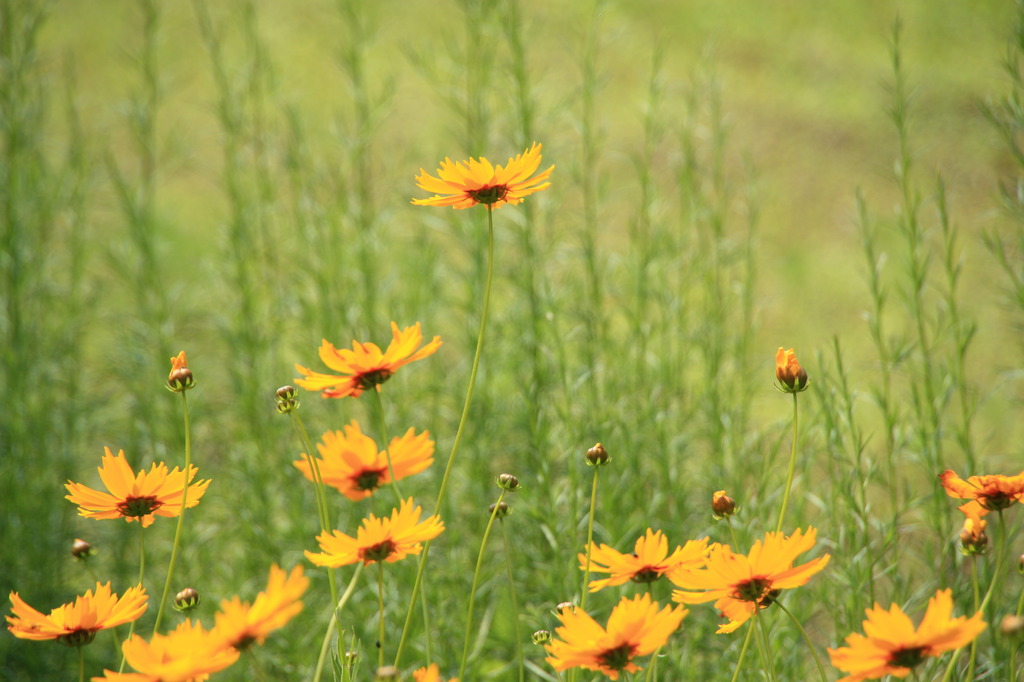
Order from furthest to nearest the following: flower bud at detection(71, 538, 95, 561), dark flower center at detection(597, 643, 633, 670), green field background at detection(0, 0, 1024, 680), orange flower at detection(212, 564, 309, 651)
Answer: green field background at detection(0, 0, 1024, 680) → flower bud at detection(71, 538, 95, 561) → dark flower center at detection(597, 643, 633, 670) → orange flower at detection(212, 564, 309, 651)

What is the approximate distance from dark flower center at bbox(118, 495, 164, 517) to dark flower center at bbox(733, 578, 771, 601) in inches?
13.3

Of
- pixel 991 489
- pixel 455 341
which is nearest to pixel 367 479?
pixel 991 489

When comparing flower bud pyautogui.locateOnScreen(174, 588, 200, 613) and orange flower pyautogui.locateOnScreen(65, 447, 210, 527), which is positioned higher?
orange flower pyautogui.locateOnScreen(65, 447, 210, 527)

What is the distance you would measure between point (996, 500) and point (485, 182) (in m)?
0.34

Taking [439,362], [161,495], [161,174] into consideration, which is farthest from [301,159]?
[161,495]

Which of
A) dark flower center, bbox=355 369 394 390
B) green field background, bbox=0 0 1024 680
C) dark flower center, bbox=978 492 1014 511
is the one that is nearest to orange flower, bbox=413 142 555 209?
dark flower center, bbox=355 369 394 390

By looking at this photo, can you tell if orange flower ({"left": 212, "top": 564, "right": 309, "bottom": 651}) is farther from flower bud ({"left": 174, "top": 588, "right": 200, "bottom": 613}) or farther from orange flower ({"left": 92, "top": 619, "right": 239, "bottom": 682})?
flower bud ({"left": 174, "top": 588, "right": 200, "bottom": 613})

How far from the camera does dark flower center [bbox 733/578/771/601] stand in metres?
0.45

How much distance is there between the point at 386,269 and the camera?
1920mm

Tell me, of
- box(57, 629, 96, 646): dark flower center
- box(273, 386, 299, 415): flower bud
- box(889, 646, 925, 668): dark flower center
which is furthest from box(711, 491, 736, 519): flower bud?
box(57, 629, 96, 646): dark flower center

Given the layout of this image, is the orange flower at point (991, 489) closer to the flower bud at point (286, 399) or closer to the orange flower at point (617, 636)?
the orange flower at point (617, 636)

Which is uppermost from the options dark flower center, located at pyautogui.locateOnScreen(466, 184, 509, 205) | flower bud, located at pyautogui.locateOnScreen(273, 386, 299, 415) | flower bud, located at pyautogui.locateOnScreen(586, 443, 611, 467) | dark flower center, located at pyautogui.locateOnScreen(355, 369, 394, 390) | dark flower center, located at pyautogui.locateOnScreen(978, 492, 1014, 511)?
dark flower center, located at pyautogui.locateOnScreen(466, 184, 509, 205)

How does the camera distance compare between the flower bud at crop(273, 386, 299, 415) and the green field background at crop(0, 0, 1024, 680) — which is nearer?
the flower bud at crop(273, 386, 299, 415)

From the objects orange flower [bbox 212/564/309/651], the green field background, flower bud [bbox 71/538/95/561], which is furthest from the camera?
the green field background
